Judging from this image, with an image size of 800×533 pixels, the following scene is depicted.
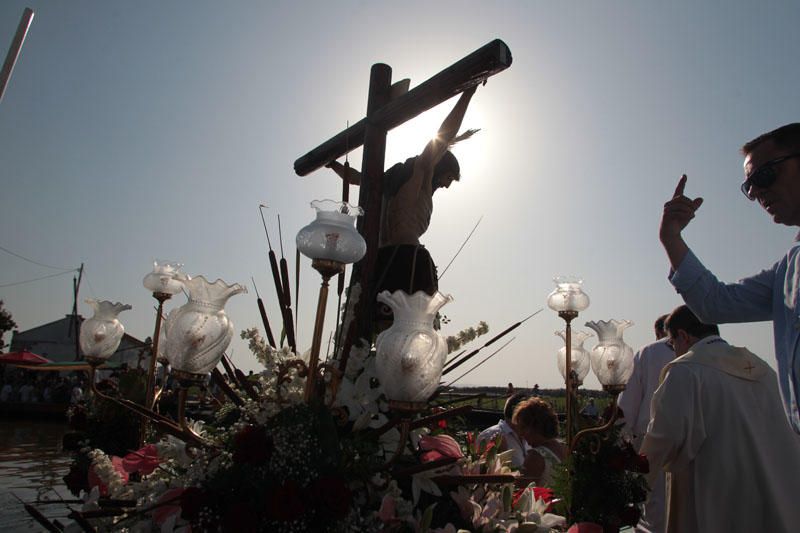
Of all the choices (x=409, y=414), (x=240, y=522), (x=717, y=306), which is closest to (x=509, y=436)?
(x=717, y=306)

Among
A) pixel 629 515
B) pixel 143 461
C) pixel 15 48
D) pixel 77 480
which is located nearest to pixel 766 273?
pixel 629 515

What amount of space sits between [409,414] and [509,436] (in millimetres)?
3130

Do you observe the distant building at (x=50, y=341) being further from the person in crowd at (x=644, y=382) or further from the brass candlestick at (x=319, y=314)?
the brass candlestick at (x=319, y=314)

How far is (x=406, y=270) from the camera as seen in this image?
8.74 ft

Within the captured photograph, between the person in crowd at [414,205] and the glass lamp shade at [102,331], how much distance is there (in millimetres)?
1441

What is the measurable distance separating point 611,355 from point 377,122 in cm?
187

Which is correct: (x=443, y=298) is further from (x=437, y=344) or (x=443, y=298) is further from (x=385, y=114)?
(x=385, y=114)

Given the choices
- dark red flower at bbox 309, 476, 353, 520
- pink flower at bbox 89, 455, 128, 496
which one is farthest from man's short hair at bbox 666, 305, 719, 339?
pink flower at bbox 89, 455, 128, 496

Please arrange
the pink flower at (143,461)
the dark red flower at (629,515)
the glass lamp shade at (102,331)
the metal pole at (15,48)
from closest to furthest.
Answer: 1. the pink flower at (143,461)
2. the dark red flower at (629,515)
3. the glass lamp shade at (102,331)
4. the metal pole at (15,48)

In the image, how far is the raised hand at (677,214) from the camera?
2.23 metres

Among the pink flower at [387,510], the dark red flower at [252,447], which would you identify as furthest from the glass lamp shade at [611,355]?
the dark red flower at [252,447]

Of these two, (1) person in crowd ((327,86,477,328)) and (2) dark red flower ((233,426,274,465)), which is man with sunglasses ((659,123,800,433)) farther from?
(2) dark red flower ((233,426,274,465))

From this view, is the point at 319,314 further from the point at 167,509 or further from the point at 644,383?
the point at 644,383

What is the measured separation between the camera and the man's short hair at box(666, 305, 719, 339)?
3648 millimetres
